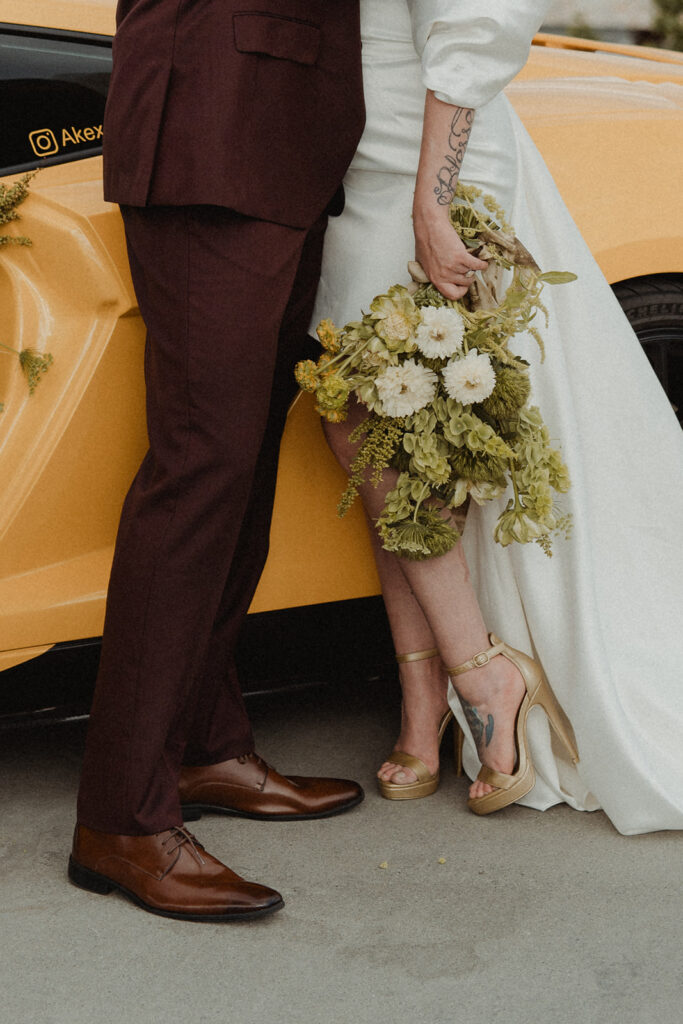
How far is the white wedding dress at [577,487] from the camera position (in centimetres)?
190

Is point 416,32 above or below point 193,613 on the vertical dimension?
above

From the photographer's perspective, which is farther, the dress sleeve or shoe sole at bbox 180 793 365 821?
shoe sole at bbox 180 793 365 821

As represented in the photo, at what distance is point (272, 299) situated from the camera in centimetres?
175

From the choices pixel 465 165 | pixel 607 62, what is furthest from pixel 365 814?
pixel 607 62

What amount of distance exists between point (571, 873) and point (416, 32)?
4.24 ft

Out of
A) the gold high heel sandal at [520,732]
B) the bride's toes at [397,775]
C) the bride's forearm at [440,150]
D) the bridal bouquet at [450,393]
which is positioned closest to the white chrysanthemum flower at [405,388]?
the bridal bouquet at [450,393]

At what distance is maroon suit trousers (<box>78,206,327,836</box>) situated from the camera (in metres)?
1.71

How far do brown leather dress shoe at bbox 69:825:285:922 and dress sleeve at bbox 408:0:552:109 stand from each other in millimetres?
1179

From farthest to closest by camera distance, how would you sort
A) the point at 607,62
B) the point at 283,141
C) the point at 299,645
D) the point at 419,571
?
the point at 607,62, the point at 299,645, the point at 419,571, the point at 283,141

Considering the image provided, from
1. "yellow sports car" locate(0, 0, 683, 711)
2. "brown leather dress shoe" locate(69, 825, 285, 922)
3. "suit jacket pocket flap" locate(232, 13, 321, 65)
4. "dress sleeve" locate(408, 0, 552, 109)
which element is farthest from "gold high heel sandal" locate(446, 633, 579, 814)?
"suit jacket pocket flap" locate(232, 13, 321, 65)

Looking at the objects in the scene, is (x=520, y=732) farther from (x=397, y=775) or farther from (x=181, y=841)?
(x=181, y=841)

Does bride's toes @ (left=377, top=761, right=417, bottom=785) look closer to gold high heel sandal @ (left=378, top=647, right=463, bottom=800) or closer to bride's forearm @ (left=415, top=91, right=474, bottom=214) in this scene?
gold high heel sandal @ (left=378, top=647, right=463, bottom=800)

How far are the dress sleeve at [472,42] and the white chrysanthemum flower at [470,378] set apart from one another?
0.37 meters

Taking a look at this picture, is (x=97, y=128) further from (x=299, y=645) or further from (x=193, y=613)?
(x=299, y=645)
